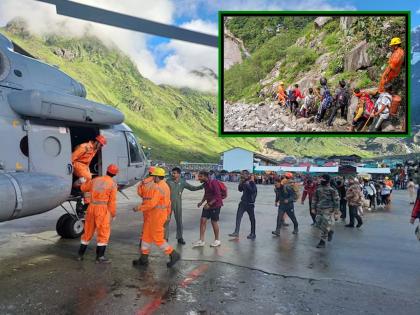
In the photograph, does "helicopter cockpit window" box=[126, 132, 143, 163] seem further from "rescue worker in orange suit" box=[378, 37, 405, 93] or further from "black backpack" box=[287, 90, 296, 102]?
"rescue worker in orange suit" box=[378, 37, 405, 93]

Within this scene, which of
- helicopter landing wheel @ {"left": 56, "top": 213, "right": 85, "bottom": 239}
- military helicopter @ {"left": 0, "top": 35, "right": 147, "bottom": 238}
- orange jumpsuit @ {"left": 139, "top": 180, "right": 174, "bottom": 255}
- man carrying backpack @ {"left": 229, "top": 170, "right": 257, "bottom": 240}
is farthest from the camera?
man carrying backpack @ {"left": 229, "top": 170, "right": 257, "bottom": 240}

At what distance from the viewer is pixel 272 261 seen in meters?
6.61

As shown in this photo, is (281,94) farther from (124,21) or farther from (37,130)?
(124,21)

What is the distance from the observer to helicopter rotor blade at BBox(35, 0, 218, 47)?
4.48 m

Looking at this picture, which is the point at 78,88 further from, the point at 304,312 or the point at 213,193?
the point at 304,312

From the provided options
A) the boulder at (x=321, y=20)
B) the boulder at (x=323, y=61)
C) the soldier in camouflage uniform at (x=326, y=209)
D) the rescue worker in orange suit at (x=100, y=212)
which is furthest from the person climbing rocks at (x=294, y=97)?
the rescue worker in orange suit at (x=100, y=212)

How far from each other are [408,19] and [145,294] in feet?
30.3

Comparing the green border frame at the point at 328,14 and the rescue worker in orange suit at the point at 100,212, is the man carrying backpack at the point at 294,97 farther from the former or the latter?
the rescue worker in orange suit at the point at 100,212

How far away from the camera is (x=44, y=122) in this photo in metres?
6.78

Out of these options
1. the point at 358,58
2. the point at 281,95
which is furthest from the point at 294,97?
the point at 358,58

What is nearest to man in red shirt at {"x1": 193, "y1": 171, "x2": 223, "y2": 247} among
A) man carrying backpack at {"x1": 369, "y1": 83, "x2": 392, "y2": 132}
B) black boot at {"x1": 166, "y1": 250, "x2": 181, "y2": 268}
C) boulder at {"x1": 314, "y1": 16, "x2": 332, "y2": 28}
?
black boot at {"x1": 166, "y1": 250, "x2": 181, "y2": 268}

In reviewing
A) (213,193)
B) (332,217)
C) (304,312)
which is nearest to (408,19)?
(332,217)

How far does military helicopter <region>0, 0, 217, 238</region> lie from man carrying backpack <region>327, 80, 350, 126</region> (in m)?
6.19

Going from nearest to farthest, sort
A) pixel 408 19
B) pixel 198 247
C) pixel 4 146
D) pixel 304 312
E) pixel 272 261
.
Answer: pixel 304 312 < pixel 4 146 < pixel 272 261 < pixel 198 247 < pixel 408 19
